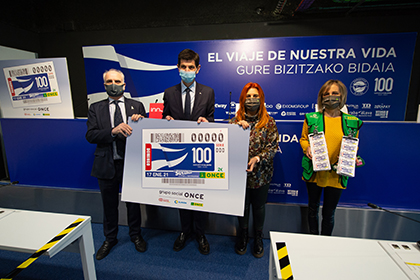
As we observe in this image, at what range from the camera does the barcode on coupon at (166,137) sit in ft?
4.76

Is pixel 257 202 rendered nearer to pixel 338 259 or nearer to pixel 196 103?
pixel 338 259

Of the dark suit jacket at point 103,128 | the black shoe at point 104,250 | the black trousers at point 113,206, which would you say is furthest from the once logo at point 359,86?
the black shoe at point 104,250

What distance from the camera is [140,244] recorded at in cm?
194

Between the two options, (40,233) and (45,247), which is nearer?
(45,247)

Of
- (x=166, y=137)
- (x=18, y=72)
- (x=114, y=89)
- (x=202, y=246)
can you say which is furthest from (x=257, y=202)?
(x=18, y=72)

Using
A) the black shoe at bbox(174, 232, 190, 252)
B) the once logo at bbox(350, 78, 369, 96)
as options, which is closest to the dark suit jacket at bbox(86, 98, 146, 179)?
the black shoe at bbox(174, 232, 190, 252)

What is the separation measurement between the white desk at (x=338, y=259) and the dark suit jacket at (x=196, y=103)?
42.1 inches

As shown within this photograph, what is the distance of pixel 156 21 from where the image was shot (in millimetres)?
3004

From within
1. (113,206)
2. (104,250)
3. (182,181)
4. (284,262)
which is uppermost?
(182,181)

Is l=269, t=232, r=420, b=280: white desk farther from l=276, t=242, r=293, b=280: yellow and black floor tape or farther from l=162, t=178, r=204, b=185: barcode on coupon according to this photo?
l=162, t=178, r=204, b=185: barcode on coupon

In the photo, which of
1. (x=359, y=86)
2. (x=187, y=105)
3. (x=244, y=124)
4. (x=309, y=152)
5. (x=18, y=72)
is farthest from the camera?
(x=359, y=86)

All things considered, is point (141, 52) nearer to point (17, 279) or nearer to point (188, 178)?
point (188, 178)

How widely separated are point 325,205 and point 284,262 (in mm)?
1001

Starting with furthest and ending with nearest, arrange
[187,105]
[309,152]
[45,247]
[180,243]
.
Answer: [180,243] < [187,105] < [309,152] < [45,247]
